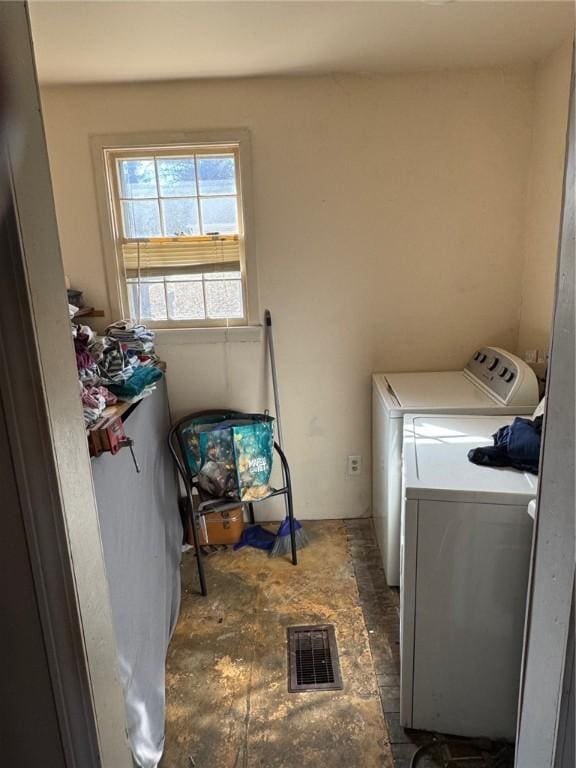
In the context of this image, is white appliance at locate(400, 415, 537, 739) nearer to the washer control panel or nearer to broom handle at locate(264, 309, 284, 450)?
the washer control panel

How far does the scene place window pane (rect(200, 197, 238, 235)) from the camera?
8.18 feet

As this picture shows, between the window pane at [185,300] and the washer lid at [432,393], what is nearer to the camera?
the washer lid at [432,393]

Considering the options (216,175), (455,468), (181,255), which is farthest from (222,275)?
(455,468)

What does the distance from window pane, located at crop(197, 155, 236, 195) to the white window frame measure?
0.14 ft

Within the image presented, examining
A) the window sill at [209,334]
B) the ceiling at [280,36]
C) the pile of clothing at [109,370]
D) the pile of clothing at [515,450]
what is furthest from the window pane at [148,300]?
the pile of clothing at [515,450]

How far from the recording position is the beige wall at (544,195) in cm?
206

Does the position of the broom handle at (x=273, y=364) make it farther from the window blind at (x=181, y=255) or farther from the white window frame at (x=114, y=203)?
the window blind at (x=181, y=255)

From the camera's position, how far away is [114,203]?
2.48 m

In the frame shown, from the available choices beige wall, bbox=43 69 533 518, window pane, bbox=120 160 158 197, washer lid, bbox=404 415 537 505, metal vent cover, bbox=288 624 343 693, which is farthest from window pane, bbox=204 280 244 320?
metal vent cover, bbox=288 624 343 693

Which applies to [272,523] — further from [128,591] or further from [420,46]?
[420,46]

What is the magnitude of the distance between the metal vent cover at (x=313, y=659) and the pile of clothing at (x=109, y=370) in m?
1.21

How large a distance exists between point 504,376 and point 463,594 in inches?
44.8

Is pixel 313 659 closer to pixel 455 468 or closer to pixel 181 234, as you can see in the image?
pixel 455 468

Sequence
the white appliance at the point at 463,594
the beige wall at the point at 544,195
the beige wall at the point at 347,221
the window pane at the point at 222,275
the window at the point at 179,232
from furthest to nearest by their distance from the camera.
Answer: the window pane at the point at 222,275
the window at the point at 179,232
the beige wall at the point at 347,221
the beige wall at the point at 544,195
the white appliance at the point at 463,594
